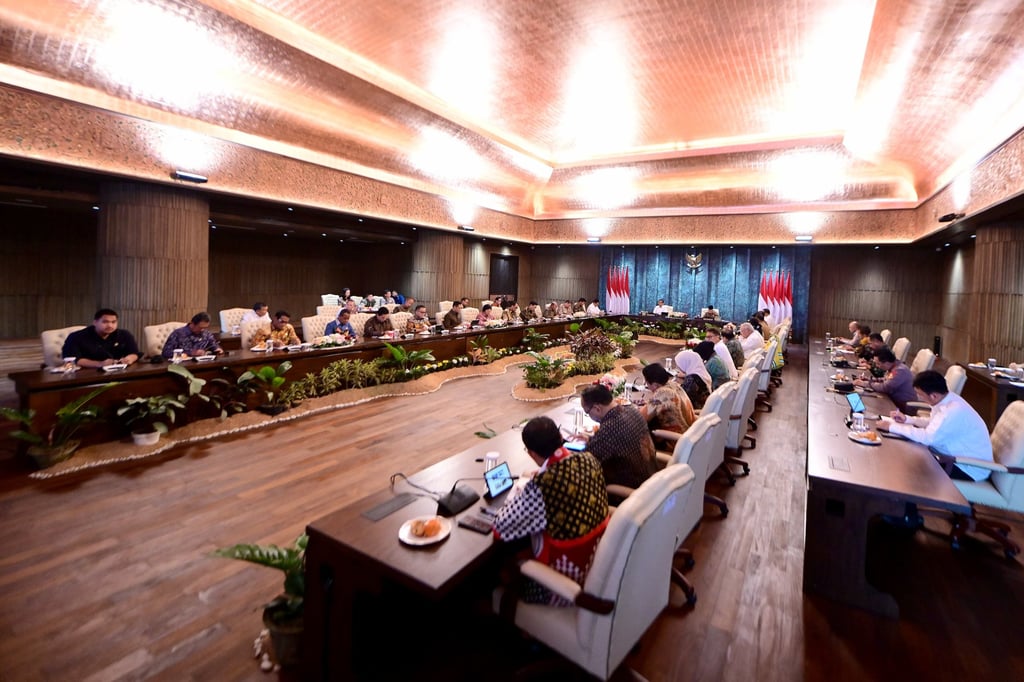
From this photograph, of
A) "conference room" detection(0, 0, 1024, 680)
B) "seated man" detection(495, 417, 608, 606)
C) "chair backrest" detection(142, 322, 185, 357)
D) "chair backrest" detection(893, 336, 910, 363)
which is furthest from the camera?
"chair backrest" detection(893, 336, 910, 363)

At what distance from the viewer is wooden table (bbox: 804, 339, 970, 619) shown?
8.16ft

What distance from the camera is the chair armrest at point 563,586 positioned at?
161 cm

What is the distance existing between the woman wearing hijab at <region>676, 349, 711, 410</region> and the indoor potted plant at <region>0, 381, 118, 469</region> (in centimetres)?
506

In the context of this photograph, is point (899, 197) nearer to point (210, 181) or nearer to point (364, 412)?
point (364, 412)

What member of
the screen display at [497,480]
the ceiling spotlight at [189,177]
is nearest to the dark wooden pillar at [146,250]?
the ceiling spotlight at [189,177]

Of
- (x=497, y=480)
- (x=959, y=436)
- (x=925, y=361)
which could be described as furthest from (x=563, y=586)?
(x=925, y=361)

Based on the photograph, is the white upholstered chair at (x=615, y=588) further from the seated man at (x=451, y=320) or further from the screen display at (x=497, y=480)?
the seated man at (x=451, y=320)

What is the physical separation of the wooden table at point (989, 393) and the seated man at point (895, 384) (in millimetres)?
Result: 684

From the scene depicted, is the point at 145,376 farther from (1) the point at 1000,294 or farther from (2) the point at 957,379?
(1) the point at 1000,294

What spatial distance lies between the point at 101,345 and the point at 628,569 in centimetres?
565

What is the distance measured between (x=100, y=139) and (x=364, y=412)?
4.91 metres

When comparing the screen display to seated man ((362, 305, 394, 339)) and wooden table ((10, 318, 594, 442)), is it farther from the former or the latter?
seated man ((362, 305, 394, 339))

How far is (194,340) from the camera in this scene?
5719 millimetres

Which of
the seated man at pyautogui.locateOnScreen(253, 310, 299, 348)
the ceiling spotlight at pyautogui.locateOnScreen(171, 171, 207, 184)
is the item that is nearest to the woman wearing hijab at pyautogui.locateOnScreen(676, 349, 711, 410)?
the seated man at pyautogui.locateOnScreen(253, 310, 299, 348)
